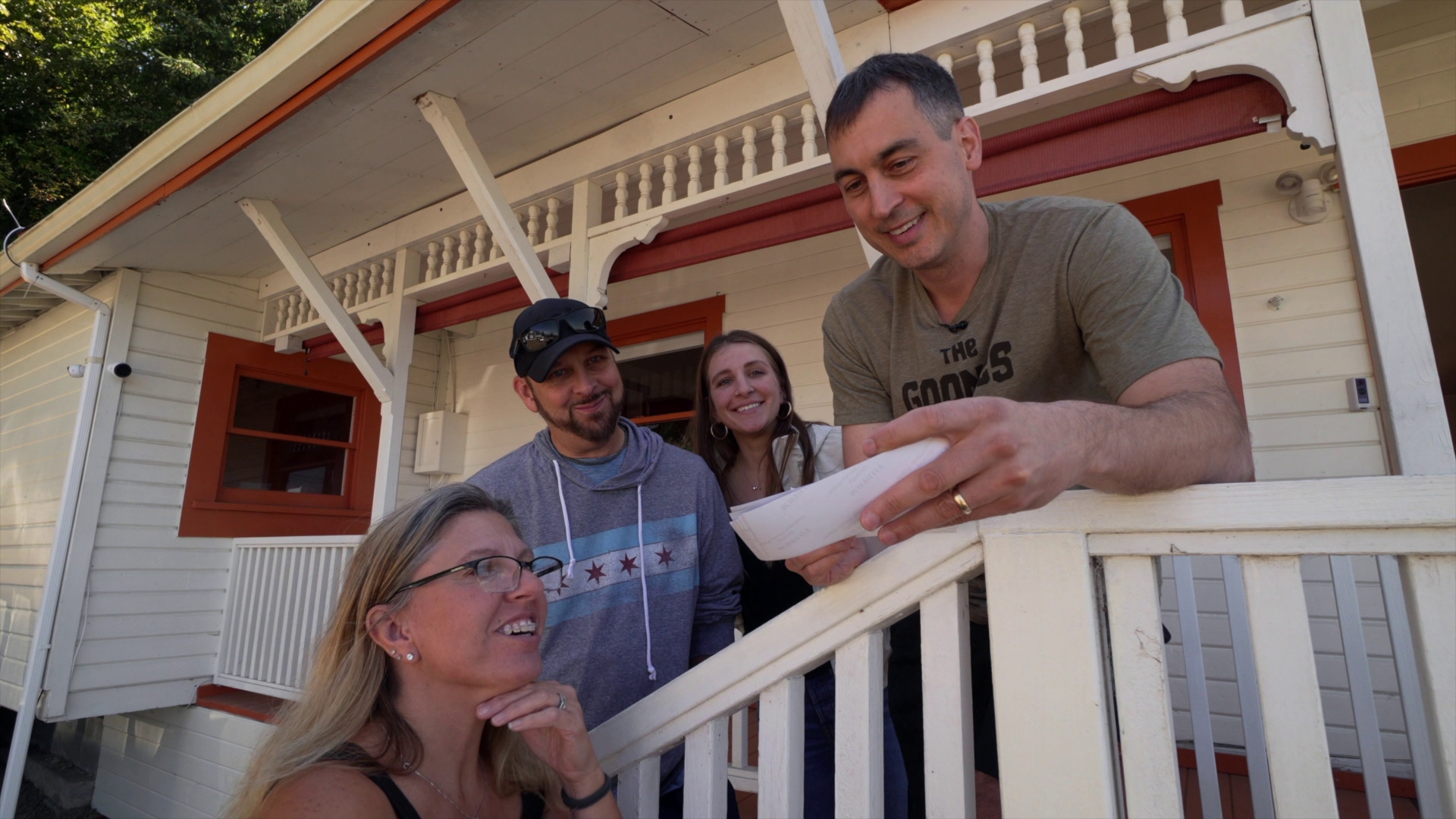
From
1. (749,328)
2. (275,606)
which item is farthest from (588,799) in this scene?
(275,606)

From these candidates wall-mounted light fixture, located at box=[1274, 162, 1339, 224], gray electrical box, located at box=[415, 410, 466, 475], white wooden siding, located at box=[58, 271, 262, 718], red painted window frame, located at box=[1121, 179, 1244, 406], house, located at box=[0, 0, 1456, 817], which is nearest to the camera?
house, located at box=[0, 0, 1456, 817]

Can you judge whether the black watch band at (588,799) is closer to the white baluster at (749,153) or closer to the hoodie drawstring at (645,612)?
the hoodie drawstring at (645,612)

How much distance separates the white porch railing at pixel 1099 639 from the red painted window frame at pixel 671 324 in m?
3.98

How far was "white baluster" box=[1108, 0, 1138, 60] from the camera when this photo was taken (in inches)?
98.4

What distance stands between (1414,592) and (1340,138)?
6.59 ft

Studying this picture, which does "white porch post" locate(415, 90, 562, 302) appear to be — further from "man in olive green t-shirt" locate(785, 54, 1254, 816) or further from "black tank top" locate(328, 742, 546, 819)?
"black tank top" locate(328, 742, 546, 819)

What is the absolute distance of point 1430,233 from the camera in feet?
12.4

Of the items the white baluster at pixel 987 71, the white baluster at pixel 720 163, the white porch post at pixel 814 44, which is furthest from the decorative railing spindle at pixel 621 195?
the white baluster at pixel 987 71

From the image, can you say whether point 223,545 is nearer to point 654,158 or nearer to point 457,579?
point 654,158

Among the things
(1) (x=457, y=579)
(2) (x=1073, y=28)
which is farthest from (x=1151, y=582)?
(2) (x=1073, y=28)

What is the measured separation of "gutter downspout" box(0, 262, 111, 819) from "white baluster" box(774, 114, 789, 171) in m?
5.22

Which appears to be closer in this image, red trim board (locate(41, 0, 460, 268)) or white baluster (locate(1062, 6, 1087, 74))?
white baluster (locate(1062, 6, 1087, 74))

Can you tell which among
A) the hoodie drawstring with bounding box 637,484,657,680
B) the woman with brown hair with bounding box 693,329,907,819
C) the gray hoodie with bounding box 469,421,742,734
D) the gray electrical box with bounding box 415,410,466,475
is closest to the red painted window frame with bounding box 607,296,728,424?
the gray electrical box with bounding box 415,410,466,475

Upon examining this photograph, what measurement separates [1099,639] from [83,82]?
53.3 ft
